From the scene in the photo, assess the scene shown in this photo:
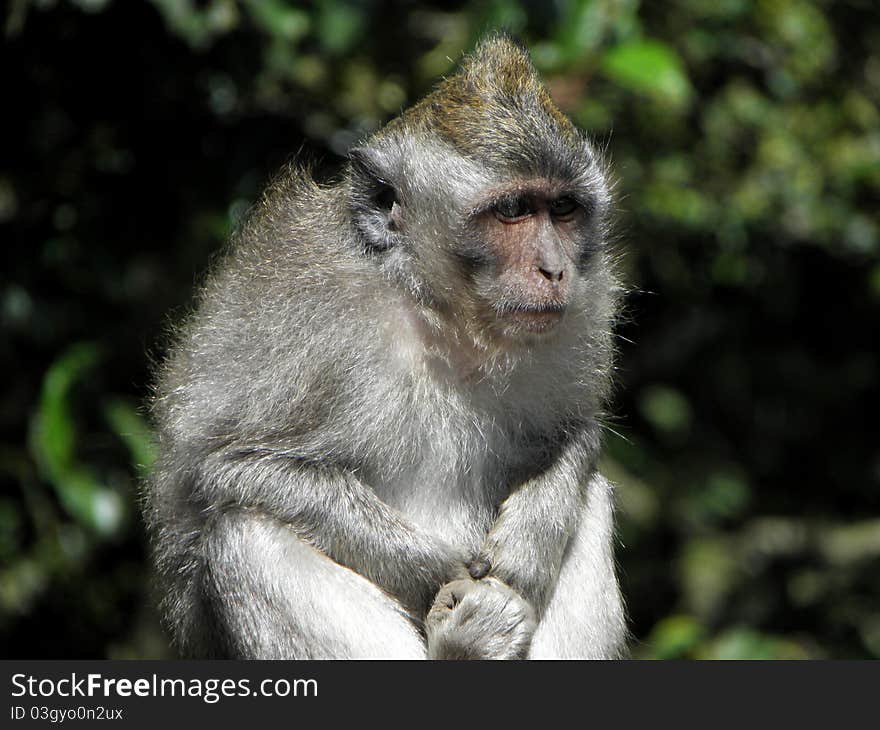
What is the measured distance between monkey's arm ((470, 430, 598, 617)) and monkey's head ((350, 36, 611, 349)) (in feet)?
2.20

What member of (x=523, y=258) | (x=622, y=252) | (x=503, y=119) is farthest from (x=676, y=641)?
(x=503, y=119)

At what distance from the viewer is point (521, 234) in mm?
5164

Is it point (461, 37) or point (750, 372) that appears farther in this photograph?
point (750, 372)

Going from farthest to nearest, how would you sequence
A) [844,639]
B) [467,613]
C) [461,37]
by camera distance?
[844,639], [461,37], [467,613]

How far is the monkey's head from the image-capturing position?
5.12 metres

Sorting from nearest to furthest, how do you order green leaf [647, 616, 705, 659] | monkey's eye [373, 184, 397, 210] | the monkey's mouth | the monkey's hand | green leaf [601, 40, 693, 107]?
the monkey's hand, the monkey's mouth, monkey's eye [373, 184, 397, 210], green leaf [601, 40, 693, 107], green leaf [647, 616, 705, 659]

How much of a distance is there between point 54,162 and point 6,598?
10.2ft

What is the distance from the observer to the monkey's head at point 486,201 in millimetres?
5125

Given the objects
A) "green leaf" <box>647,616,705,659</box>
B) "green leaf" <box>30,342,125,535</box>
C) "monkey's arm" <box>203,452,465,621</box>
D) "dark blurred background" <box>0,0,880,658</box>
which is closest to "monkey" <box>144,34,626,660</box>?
"monkey's arm" <box>203,452,465,621</box>

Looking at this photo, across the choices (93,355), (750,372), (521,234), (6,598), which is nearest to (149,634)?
(6,598)

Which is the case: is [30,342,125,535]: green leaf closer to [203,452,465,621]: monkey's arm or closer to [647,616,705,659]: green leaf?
[203,452,465,621]: monkey's arm

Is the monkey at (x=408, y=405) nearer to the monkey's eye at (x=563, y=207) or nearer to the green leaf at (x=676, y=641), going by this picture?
the monkey's eye at (x=563, y=207)

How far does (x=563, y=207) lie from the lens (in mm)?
5293

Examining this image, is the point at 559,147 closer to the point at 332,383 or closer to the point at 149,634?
the point at 332,383
